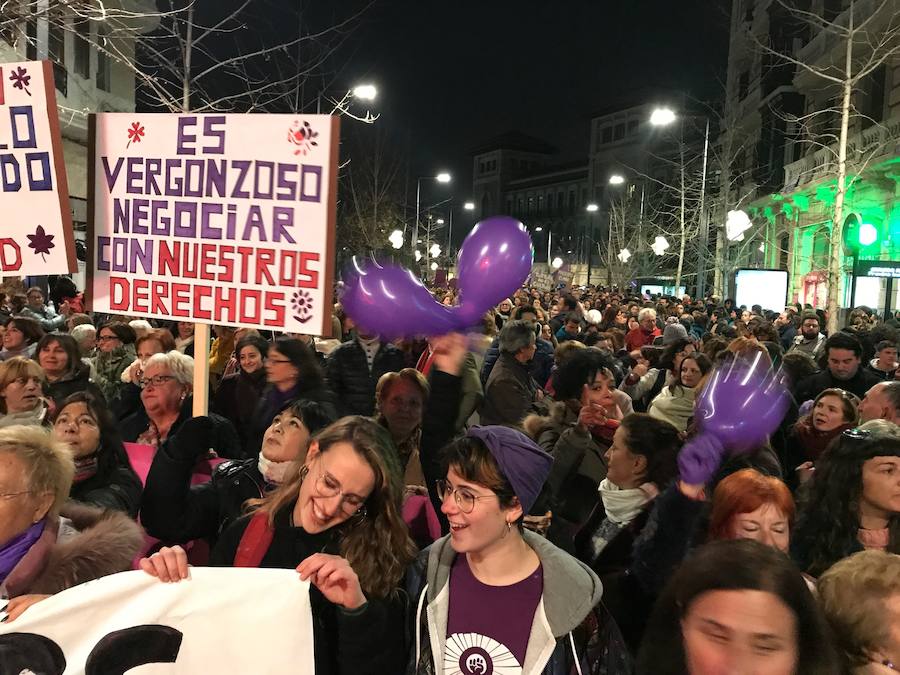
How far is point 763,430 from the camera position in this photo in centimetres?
292

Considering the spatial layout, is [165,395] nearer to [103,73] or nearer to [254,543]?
[254,543]

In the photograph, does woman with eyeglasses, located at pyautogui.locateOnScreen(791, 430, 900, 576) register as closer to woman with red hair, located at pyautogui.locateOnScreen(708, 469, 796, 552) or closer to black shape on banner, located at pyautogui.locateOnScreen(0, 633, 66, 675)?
woman with red hair, located at pyautogui.locateOnScreen(708, 469, 796, 552)

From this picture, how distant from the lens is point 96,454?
11.4 ft

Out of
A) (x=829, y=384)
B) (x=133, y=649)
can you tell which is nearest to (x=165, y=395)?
(x=133, y=649)

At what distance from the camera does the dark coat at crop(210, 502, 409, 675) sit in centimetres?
213

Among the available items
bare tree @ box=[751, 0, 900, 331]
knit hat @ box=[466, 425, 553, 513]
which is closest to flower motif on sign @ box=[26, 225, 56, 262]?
knit hat @ box=[466, 425, 553, 513]

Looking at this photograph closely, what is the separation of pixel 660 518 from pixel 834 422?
2.88 meters

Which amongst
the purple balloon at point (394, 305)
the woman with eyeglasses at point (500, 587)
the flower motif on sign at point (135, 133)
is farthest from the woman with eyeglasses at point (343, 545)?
the flower motif on sign at point (135, 133)

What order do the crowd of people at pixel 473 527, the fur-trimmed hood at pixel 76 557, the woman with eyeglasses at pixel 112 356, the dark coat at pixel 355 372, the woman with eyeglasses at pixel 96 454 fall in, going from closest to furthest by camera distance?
the crowd of people at pixel 473 527 → the fur-trimmed hood at pixel 76 557 → the woman with eyeglasses at pixel 96 454 → the dark coat at pixel 355 372 → the woman with eyeglasses at pixel 112 356

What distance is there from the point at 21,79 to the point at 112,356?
Result: 3274 millimetres

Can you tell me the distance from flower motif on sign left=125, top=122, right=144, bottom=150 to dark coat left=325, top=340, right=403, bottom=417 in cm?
279

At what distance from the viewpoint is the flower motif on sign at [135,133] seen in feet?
11.9

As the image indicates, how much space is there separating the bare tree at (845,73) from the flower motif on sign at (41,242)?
1215 centimetres

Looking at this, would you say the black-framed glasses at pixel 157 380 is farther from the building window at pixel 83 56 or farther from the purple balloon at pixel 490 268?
the building window at pixel 83 56
